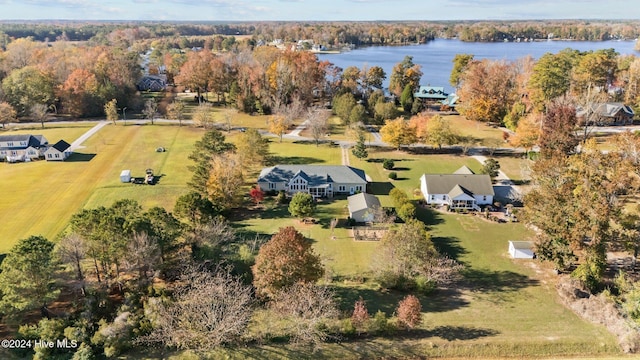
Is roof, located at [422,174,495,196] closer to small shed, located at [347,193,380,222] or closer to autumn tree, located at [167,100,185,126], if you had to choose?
small shed, located at [347,193,380,222]

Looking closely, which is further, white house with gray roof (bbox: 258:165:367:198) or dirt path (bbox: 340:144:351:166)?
dirt path (bbox: 340:144:351:166)

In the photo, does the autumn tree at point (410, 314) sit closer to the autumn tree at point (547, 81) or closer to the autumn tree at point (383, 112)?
the autumn tree at point (383, 112)

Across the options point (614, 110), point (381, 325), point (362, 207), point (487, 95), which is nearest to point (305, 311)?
point (381, 325)

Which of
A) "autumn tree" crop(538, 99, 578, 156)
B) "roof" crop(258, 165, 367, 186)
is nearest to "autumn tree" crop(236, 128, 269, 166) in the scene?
"roof" crop(258, 165, 367, 186)

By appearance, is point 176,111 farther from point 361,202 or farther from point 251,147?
point 361,202

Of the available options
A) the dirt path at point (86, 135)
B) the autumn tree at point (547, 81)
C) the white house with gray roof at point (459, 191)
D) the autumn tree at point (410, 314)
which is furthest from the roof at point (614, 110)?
the dirt path at point (86, 135)

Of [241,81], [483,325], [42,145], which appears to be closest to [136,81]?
[241,81]
